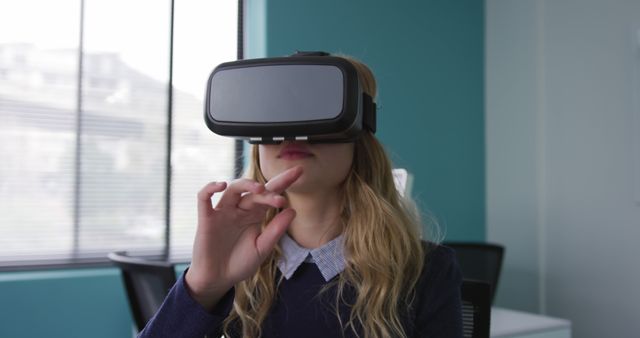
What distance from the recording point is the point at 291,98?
2.48 feet

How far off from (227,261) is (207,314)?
3.1 inches

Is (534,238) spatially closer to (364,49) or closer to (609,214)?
(609,214)

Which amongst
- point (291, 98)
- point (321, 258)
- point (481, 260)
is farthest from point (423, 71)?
point (291, 98)

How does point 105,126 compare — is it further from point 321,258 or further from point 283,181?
point 283,181

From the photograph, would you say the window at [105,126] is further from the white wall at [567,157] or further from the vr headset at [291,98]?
the vr headset at [291,98]

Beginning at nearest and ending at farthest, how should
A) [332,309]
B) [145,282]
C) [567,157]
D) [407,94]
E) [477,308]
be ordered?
1. [332,309]
2. [477,308]
3. [145,282]
4. [567,157]
5. [407,94]

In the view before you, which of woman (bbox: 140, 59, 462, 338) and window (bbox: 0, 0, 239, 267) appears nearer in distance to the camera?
woman (bbox: 140, 59, 462, 338)

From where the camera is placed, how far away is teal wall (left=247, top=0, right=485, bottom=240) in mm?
2758

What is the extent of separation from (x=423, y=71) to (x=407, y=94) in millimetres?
168

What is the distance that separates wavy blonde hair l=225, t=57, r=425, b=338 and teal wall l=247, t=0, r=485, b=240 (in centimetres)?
171

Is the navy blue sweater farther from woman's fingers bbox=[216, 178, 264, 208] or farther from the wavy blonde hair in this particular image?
woman's fingers bbox=[216, 178, 264, 208]

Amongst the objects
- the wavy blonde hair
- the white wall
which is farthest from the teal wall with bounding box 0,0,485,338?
the wavy blonde hair

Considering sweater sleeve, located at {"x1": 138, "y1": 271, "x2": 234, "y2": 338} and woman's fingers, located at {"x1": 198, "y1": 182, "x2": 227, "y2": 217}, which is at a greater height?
woman's fingers, located at {"x1": 198, "y1": 182, "x2": 227, "y2": 217}

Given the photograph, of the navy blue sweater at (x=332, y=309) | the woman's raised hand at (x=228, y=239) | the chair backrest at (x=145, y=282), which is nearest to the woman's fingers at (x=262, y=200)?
the woman's raised hand at (x=228, y=239)
